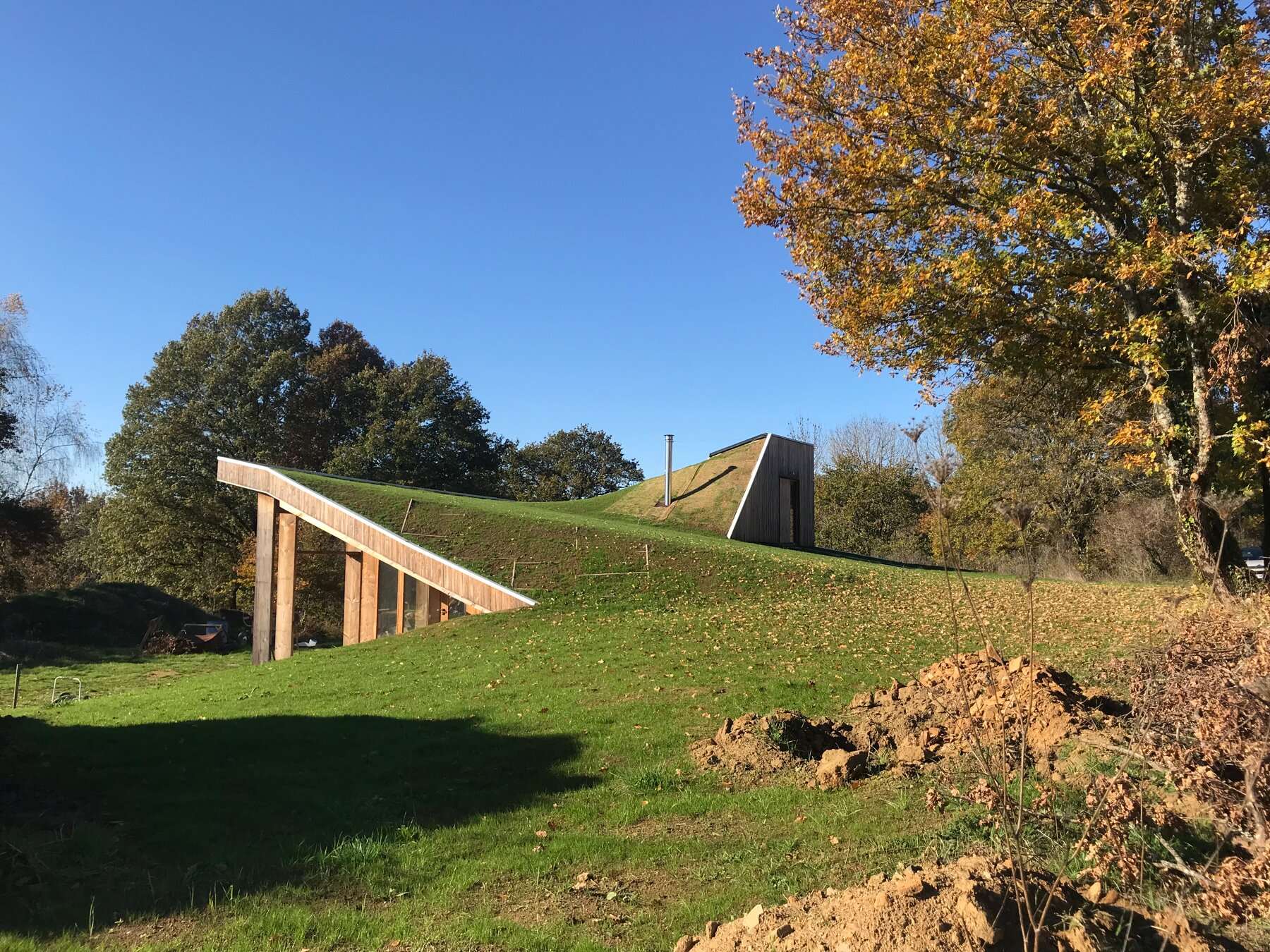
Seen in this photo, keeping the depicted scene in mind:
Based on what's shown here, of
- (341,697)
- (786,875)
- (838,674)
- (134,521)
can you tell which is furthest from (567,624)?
(134,521)

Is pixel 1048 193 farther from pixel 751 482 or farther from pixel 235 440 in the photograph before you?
pixel 235 440

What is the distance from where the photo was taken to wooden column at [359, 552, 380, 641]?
22.0 m

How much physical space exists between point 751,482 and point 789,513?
291cm

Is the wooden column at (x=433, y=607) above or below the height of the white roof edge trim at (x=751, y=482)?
below

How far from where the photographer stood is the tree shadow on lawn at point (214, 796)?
14.4 feet

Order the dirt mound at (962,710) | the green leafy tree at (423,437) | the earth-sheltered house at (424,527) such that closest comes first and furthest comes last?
the dirt mound at (962,710), the earth-sheltered house at (424,527), the green leafy tree at (423,437)

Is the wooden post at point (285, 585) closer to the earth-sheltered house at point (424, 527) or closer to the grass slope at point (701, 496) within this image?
the earth-sheltered house at point (424, 527)

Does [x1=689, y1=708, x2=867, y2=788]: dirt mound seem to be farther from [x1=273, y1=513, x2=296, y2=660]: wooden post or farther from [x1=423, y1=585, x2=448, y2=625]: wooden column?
[x1=273, y1=513, x2=296, y2=660]: wooden post

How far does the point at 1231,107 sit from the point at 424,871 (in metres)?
10.3

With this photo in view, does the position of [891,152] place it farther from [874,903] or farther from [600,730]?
[874,903]

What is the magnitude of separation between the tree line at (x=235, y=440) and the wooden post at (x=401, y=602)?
1639 cm

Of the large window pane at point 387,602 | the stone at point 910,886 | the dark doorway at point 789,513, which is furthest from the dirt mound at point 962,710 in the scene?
the dark doorway at point 789,513

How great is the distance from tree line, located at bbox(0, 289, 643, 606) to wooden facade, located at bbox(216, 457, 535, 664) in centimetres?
1261

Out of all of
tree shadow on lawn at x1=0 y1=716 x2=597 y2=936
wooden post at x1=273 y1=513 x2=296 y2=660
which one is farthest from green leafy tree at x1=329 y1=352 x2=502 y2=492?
tree shadow on lawn at x1=0 y1=716 x2=597 y2=936
